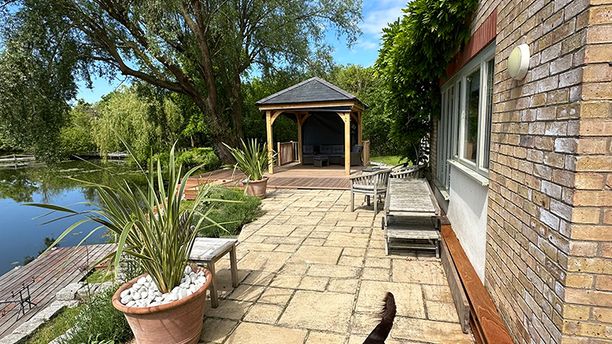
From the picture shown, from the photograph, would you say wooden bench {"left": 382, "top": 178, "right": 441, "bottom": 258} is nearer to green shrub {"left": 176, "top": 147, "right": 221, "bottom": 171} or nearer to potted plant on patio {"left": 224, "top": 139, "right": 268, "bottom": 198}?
potted plant on patio {"left": 224, "top": 139, "right": 268, "bottom": 198}

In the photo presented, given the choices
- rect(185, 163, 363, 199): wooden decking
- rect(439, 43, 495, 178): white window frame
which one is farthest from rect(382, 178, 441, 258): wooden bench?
rect(185, 163, 363, 199): wooden decking

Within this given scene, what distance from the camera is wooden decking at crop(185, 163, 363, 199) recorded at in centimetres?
829

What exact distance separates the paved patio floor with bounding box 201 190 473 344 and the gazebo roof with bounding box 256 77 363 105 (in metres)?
5.54

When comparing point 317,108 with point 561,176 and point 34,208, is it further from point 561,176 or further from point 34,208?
point 34,208

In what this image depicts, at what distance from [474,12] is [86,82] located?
1236 cm

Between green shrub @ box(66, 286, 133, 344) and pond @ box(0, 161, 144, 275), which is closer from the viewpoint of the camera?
green shrub @ box(66, 286, 133, 344)

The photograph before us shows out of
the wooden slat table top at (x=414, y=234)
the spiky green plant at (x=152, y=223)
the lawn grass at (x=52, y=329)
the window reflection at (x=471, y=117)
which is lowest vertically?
the lawn grass at (x=52, y=329)

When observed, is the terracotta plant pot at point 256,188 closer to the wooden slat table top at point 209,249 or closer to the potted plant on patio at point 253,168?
the potted plant on patio at point 253,168

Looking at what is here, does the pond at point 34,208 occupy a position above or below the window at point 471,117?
below

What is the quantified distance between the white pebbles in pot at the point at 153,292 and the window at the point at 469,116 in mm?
2476

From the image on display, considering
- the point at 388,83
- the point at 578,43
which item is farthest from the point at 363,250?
the point at 388,83

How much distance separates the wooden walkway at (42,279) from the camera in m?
4.86

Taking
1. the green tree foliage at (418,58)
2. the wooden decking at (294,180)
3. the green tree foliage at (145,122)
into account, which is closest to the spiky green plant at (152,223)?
the green tree foliage at (418,58)

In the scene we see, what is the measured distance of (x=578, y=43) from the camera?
1215 mm
